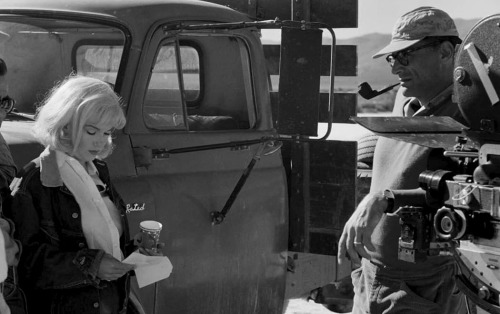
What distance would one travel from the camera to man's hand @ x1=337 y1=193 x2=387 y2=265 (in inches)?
158

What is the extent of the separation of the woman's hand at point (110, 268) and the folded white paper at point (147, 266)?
5cm

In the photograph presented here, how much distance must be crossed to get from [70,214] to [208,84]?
85.5 inches

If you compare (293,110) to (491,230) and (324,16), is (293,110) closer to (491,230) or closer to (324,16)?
(324,16)

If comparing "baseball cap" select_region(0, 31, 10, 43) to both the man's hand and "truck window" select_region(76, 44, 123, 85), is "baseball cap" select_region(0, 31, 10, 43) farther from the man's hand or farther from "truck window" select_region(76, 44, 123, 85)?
the man's hand

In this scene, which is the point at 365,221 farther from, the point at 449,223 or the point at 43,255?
the point at 43,255

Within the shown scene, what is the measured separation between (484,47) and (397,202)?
0.68 m

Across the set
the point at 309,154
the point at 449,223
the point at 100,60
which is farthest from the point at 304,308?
the point at 449,223

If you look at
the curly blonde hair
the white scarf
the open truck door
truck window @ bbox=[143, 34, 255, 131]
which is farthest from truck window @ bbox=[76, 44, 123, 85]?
the white scarf

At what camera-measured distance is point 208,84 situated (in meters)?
5.64

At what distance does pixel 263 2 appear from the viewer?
6137mm

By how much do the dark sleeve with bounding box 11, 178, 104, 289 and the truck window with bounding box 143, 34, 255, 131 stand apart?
1.64 m

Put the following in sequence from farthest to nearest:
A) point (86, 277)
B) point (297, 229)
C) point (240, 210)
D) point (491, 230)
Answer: point (297, 229) → point (240, 210) → point (86, 277) → point (491, 230)

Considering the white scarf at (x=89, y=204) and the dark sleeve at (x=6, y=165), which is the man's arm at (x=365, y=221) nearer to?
the white scarf at (x=89, y=204)

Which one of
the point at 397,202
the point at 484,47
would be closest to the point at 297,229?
the point at 397,202
